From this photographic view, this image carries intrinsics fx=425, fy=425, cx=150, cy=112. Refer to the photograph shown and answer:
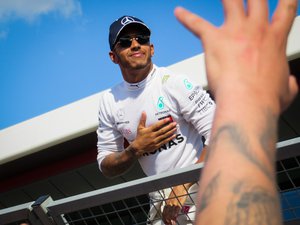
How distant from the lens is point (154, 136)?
95.2 inches

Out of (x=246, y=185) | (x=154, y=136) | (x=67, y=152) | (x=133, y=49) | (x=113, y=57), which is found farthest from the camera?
(x=67, y=152)

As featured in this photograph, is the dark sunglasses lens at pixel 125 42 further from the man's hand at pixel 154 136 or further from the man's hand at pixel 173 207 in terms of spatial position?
the man's hand at pixel 173 207

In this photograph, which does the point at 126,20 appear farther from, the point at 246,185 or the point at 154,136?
the point at 246,185

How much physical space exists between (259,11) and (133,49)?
1952 mm

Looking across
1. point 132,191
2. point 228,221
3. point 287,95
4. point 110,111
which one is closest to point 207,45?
point 287,95

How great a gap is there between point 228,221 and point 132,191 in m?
1.43

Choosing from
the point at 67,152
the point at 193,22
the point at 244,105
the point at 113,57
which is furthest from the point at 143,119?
the point at 67,152

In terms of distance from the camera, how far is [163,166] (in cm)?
250

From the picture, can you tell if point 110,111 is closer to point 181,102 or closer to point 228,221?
point 181,102

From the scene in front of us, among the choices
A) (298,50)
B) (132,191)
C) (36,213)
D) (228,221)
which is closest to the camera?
(228,221)

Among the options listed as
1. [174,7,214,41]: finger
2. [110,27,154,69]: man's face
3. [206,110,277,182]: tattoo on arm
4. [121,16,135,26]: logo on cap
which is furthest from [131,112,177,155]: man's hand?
[206,110,277,182]: tattoo on arm

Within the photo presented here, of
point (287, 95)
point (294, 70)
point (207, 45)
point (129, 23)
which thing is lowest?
point (294, 70)

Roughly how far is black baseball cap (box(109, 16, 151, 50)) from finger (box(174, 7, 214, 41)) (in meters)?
1.89

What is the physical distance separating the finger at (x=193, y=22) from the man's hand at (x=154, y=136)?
4.91 feet
